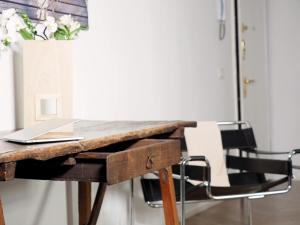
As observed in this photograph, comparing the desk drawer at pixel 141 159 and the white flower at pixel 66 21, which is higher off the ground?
the white flower at pixel 66 21

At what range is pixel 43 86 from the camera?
1.82 meters

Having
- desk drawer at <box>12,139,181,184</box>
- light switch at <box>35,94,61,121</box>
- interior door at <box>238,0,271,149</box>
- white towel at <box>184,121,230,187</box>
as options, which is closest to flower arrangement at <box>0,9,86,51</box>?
light switch at <box>35,94,61,121</box>

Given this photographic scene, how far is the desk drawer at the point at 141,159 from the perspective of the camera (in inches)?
52.7

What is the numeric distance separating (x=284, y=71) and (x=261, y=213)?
1.79 meters

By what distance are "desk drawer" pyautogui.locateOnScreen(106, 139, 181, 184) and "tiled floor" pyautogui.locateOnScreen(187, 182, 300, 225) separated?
171cm

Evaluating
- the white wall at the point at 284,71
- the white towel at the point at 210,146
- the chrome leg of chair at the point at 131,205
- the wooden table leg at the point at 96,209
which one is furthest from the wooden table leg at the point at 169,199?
the white wall at the point at 284,71

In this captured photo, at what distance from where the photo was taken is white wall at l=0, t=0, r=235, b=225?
7.11ft

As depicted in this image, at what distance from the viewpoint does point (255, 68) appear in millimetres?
4480

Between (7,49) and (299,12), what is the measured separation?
3.46 m

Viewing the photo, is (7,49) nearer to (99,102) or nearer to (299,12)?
(99,102)

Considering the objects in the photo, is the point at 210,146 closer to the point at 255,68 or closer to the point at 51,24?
the point at 51,24

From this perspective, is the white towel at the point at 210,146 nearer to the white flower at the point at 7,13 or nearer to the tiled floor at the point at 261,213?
the tiled floor at the point at 261,213

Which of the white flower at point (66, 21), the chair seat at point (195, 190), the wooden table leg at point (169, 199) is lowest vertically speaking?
the chair seat at point (195, 190)

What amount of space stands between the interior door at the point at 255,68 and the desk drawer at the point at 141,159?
2.53 m
